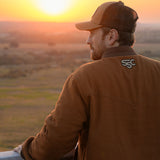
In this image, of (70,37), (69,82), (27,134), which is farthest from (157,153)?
(70,37)

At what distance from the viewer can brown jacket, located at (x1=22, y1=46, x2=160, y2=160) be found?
1658 millimetres

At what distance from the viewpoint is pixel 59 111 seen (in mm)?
1673

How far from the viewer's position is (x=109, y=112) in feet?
5.46

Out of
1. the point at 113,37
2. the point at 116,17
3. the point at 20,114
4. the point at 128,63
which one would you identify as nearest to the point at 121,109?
the point at 128,63

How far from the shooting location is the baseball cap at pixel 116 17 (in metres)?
1.80

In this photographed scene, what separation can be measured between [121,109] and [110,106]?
0.22 feet

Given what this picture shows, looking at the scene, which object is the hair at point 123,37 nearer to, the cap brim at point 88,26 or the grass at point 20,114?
the cap brim at point 88,26

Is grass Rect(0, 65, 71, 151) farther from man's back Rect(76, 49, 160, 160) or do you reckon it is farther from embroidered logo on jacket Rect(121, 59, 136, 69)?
embroidered logo on jacket Rect(121, 59, 136, 69)

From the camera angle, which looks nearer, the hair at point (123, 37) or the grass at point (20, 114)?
the hair at point (123, 37)

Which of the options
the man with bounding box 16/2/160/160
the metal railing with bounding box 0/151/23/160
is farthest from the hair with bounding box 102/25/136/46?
the metal railing with bounding box 0/151/23/160

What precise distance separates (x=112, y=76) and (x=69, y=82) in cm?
24

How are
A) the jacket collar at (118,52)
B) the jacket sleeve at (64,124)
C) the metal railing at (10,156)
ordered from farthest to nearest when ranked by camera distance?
the metal railing at (10,156) < the jacket collar at (118,52) < the jacket sleeve at (64,124)

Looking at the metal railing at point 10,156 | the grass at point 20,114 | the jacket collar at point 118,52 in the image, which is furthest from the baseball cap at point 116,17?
the grass at point 20,114

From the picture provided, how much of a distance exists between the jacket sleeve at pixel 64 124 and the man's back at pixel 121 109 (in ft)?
0.19
